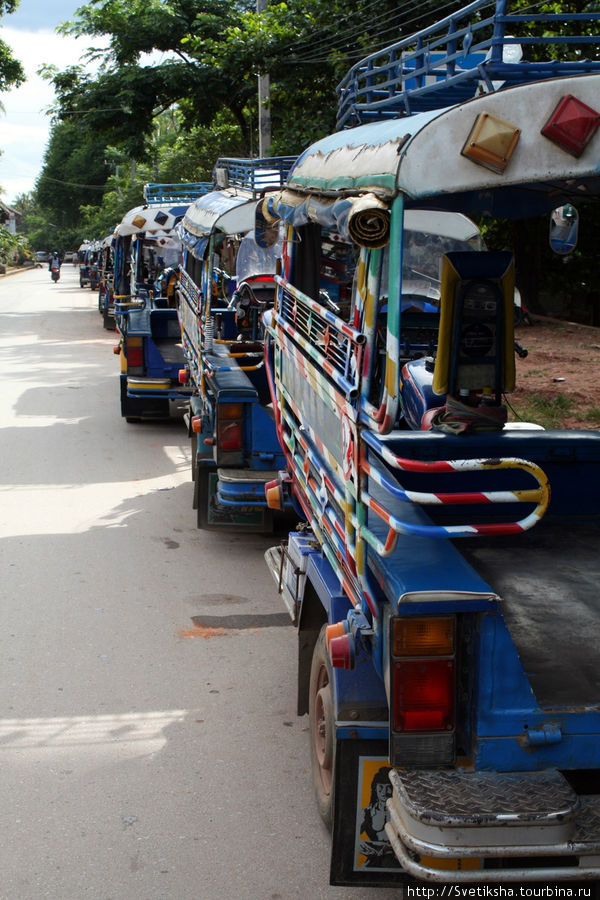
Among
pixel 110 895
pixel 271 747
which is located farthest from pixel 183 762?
pixel 110 895

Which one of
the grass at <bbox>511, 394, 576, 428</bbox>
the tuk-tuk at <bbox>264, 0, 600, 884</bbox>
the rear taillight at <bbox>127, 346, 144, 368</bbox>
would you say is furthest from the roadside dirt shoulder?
the tuk-tuk at <bbox>264, 0, 600, 884</bbox>

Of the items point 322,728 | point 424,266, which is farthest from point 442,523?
point 424,266

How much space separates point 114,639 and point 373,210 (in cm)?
346

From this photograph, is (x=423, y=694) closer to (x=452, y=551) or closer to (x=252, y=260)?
(x=452, y=551)

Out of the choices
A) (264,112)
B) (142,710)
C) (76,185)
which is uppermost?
(76,185)

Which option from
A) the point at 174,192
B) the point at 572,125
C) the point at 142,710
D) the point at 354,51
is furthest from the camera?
the point at 174,192

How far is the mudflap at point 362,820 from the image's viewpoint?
2936 mm

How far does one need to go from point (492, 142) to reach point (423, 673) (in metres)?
1.41

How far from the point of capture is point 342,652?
299 cm

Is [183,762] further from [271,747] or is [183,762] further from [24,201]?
[24,201]

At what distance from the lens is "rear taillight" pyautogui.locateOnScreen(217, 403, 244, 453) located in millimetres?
6645

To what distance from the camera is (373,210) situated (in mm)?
2814

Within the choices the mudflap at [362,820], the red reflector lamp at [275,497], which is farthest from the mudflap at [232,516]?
the mudflap at [362,820]

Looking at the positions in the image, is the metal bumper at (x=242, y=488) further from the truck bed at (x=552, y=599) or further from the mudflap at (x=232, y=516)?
the truck bed at (x=552, y=599)
